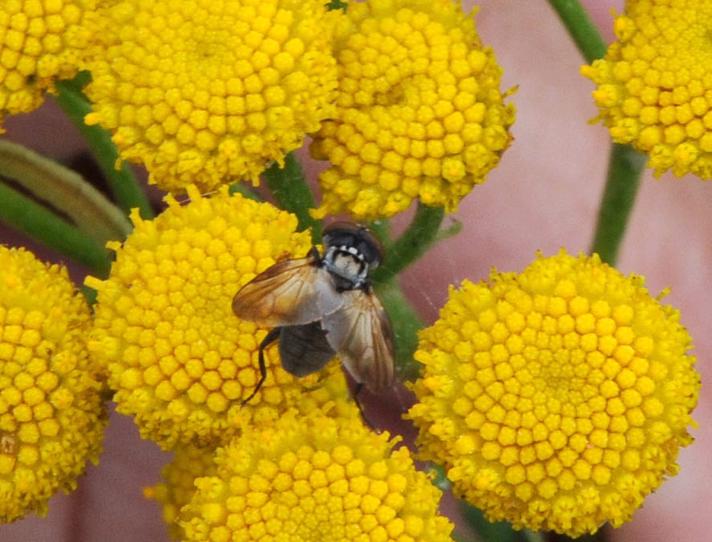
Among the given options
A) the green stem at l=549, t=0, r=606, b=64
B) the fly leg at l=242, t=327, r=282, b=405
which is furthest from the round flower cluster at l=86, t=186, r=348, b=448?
the green stem at l=549, t=0, r=606, b=64

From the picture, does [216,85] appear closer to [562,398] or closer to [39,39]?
[39,39]

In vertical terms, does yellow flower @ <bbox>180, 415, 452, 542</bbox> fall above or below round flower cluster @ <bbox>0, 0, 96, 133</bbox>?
below

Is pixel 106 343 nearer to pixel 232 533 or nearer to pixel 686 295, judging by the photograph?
pixel 232 533

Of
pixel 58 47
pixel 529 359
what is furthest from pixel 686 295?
pixel 58 47

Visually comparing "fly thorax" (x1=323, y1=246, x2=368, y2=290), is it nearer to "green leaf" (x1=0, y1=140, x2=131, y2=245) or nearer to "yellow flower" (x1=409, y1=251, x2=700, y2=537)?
"yellow flower" (x1=409, y1=251, x2=700, y2=537)

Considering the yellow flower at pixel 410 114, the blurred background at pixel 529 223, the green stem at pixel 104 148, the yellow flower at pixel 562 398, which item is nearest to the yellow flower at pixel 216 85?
the yellow flower at pixel 410 114

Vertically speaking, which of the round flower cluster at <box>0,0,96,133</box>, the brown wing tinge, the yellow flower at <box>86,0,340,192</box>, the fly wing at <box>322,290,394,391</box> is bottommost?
the fly wing at <box>322,290,394,391</box>

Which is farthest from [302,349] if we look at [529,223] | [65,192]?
Result: [529,223]

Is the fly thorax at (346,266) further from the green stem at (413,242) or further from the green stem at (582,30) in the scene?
the green stem at (582,30)
